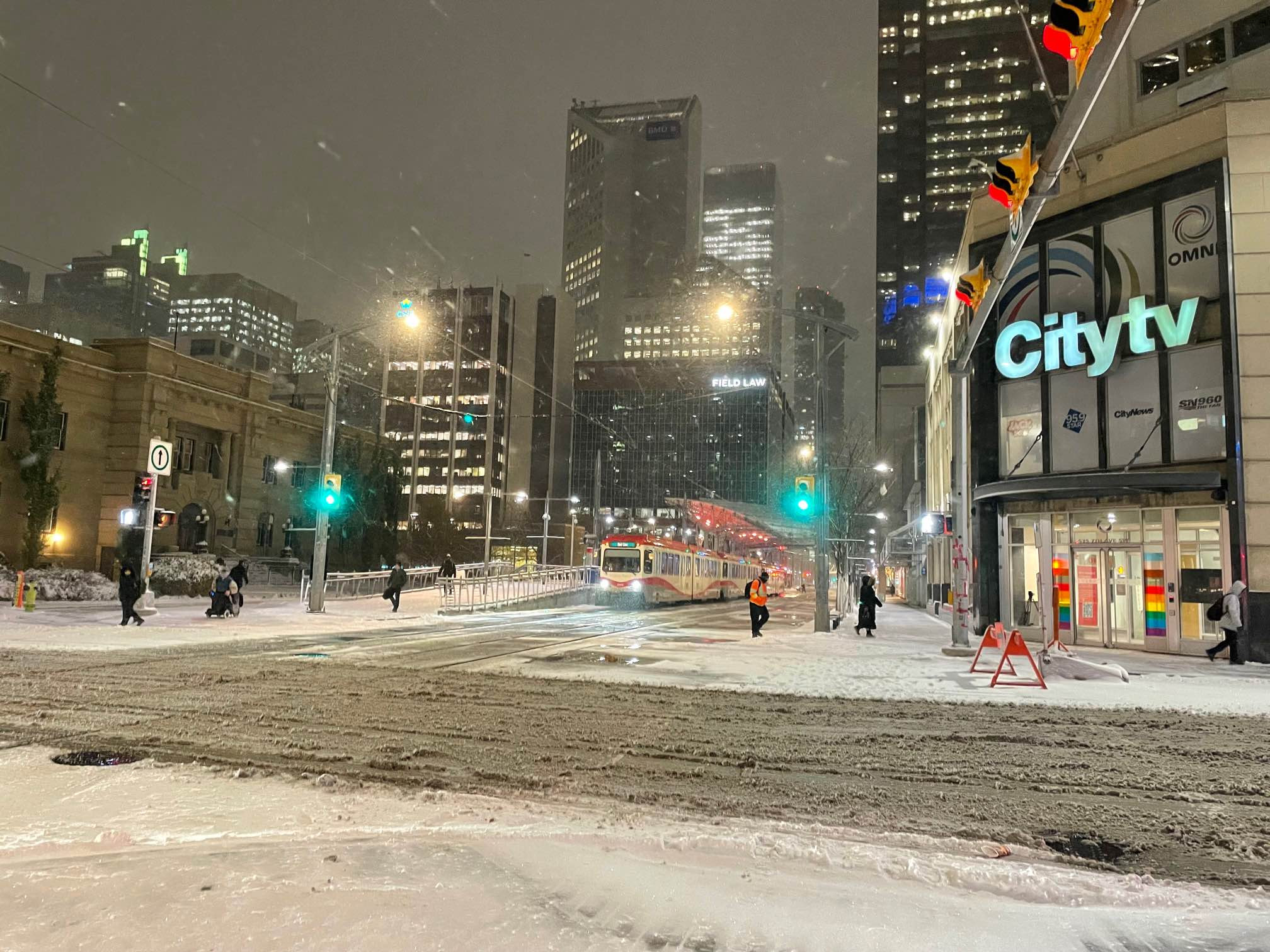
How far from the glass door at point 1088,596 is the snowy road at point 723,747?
12.2 m

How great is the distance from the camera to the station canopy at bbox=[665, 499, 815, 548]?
159 ft

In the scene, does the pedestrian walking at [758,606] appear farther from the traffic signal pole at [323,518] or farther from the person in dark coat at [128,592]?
the person in dark coat at [128,592]

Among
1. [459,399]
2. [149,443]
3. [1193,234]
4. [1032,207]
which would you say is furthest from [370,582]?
[459,399]

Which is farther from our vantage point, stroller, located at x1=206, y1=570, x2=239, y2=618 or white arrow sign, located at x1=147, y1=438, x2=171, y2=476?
stroller, located at x1=206, y1=570, x2=239, y2=618

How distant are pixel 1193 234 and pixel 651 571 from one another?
25.0 meters

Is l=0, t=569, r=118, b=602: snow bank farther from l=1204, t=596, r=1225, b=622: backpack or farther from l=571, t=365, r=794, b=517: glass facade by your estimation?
l=571, t=365, r=794, b=517: glass facade

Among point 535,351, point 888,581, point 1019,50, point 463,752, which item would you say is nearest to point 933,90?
point 1019,50

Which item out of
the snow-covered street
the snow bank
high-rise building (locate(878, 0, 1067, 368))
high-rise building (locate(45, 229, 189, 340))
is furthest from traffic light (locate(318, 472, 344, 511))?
high-rise building (locate(878, 0, 1067, 368))

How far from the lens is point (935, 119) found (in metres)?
151

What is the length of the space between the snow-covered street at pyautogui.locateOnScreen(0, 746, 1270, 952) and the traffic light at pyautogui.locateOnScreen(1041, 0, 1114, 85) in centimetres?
590

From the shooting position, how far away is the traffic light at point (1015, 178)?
9.34m

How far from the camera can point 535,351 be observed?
480 feet

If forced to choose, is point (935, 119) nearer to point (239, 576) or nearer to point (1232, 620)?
point (1232, 620)

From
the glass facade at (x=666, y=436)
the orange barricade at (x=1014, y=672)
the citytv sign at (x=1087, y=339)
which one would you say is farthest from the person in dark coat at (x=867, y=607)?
the glass facade at (x=666, y=436)
